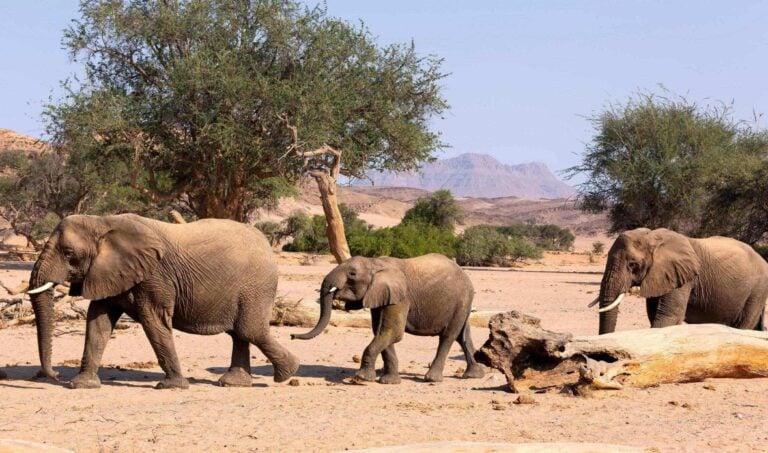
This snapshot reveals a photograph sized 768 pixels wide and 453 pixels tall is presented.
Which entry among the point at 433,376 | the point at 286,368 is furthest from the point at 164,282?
the point at 433,376

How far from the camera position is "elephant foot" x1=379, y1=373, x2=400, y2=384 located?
10.9m

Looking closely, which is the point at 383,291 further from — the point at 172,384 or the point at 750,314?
the point at 750,314

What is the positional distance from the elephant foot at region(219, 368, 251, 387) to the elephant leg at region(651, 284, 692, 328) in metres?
5.09

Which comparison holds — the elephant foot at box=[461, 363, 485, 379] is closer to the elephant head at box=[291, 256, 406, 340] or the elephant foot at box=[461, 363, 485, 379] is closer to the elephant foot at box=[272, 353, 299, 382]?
the elephant head at box=[291, 256, 406, 340]

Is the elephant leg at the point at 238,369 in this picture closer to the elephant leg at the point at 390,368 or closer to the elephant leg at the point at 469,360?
the elephant leg at the point at 390,368

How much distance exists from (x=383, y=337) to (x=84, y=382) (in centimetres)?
323

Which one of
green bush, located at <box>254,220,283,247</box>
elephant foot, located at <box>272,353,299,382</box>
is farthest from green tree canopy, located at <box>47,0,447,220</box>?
green bush, located at <box>254,220,283,247</box>

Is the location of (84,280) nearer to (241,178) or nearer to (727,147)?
(241,178)

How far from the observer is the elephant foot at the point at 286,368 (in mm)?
10578

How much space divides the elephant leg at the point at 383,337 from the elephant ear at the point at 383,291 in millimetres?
105

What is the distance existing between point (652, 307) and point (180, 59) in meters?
18.5

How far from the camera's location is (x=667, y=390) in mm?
9688

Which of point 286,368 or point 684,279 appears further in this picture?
point 684,279

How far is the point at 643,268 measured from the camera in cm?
1205
